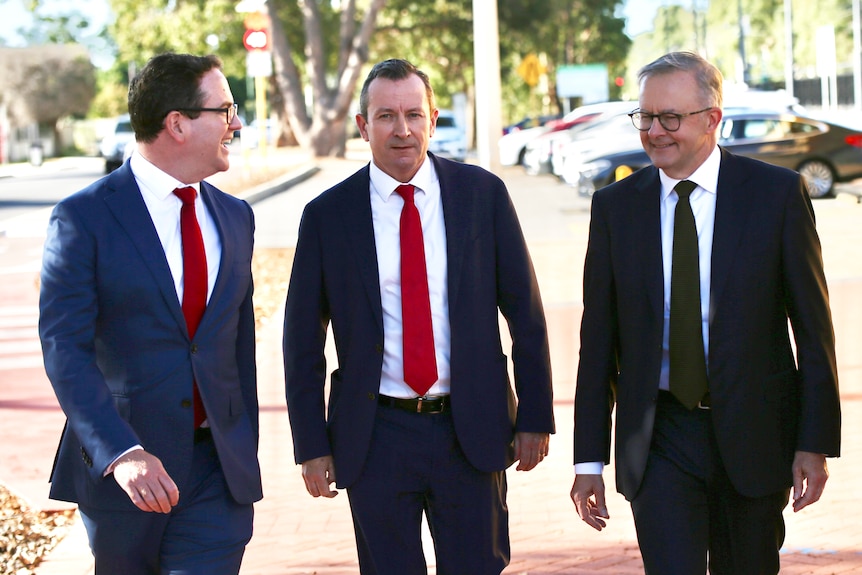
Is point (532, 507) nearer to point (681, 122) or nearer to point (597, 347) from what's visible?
point (597, 347)

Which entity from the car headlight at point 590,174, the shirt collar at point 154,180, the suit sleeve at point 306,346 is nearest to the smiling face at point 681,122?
the suit sleeve at point 306,346

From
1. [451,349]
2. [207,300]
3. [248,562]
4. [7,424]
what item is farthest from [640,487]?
[7,424]

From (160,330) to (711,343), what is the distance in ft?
4.62

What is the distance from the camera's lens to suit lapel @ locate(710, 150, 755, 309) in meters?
3.30

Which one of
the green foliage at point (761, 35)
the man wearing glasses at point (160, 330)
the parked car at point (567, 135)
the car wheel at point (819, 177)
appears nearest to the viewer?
the man wearing glasses at point (160, 330)

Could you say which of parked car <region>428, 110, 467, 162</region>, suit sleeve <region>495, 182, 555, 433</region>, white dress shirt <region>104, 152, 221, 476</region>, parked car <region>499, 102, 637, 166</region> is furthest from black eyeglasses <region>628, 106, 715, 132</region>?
parked car <region>428, 110, 467, 162</region>

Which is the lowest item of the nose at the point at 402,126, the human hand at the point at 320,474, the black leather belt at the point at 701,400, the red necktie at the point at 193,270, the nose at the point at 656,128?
the human hand at the point at 320,474

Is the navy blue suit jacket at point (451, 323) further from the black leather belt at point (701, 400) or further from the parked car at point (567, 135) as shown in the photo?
the parked car at point (567, 135)

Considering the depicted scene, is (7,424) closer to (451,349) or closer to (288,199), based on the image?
(451,349)

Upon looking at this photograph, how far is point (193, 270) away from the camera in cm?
329

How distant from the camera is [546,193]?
87.9ft

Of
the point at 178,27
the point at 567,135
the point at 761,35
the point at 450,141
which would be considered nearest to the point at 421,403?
the point at 567,135

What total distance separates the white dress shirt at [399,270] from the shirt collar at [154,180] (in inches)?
22.0

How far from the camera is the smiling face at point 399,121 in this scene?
11.5 feet
